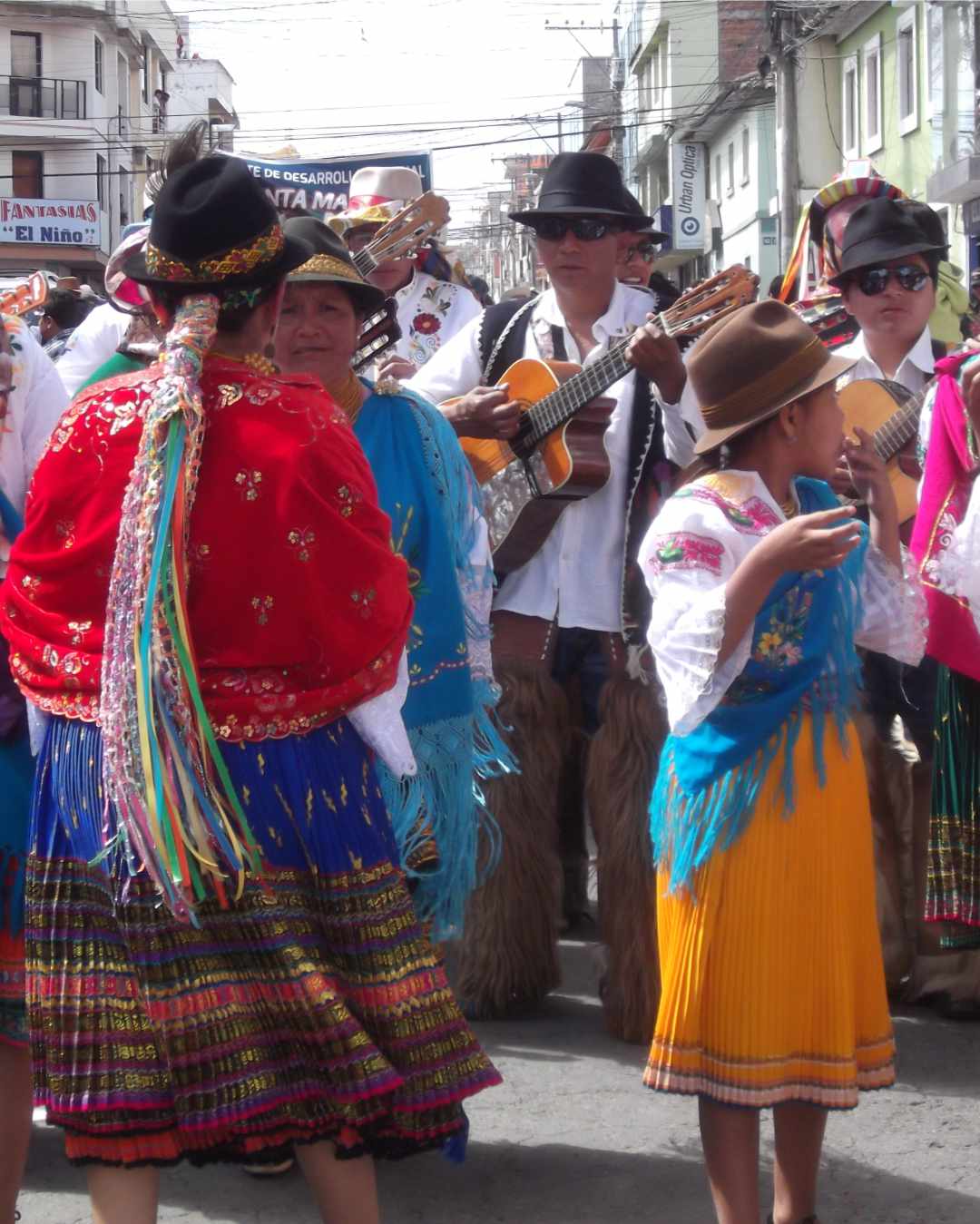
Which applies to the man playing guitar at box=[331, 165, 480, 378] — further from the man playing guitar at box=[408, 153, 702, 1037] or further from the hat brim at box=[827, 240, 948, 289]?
the hat brim at box=[827, 240, 948, 289]

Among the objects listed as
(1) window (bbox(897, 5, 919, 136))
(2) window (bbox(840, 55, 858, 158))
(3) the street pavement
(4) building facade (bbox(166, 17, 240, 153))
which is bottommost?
(3) the street pavement

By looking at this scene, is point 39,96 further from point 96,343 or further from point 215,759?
point 215,759

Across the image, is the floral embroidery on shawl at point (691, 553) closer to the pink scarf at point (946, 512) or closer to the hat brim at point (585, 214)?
the pink scarf at point (946, 512)

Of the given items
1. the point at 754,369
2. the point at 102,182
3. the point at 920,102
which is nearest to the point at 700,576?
the point at 754,369

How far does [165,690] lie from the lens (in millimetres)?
2674

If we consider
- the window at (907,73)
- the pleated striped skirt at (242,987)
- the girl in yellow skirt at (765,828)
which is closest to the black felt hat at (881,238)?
the girl in yellow skirt at (765,828)

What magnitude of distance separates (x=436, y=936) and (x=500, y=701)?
4.01 ft

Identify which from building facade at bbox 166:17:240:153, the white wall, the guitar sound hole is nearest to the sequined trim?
the guitar sound hole

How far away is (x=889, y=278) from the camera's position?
17.1 ft

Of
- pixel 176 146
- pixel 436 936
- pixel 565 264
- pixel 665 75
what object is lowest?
pixel 436 936

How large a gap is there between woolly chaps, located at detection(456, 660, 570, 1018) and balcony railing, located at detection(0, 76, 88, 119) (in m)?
58.6

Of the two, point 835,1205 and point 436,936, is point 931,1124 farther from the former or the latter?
point 436,936

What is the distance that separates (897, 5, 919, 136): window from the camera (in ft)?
85.5

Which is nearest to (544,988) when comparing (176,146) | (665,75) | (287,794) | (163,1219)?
(163,1219)
